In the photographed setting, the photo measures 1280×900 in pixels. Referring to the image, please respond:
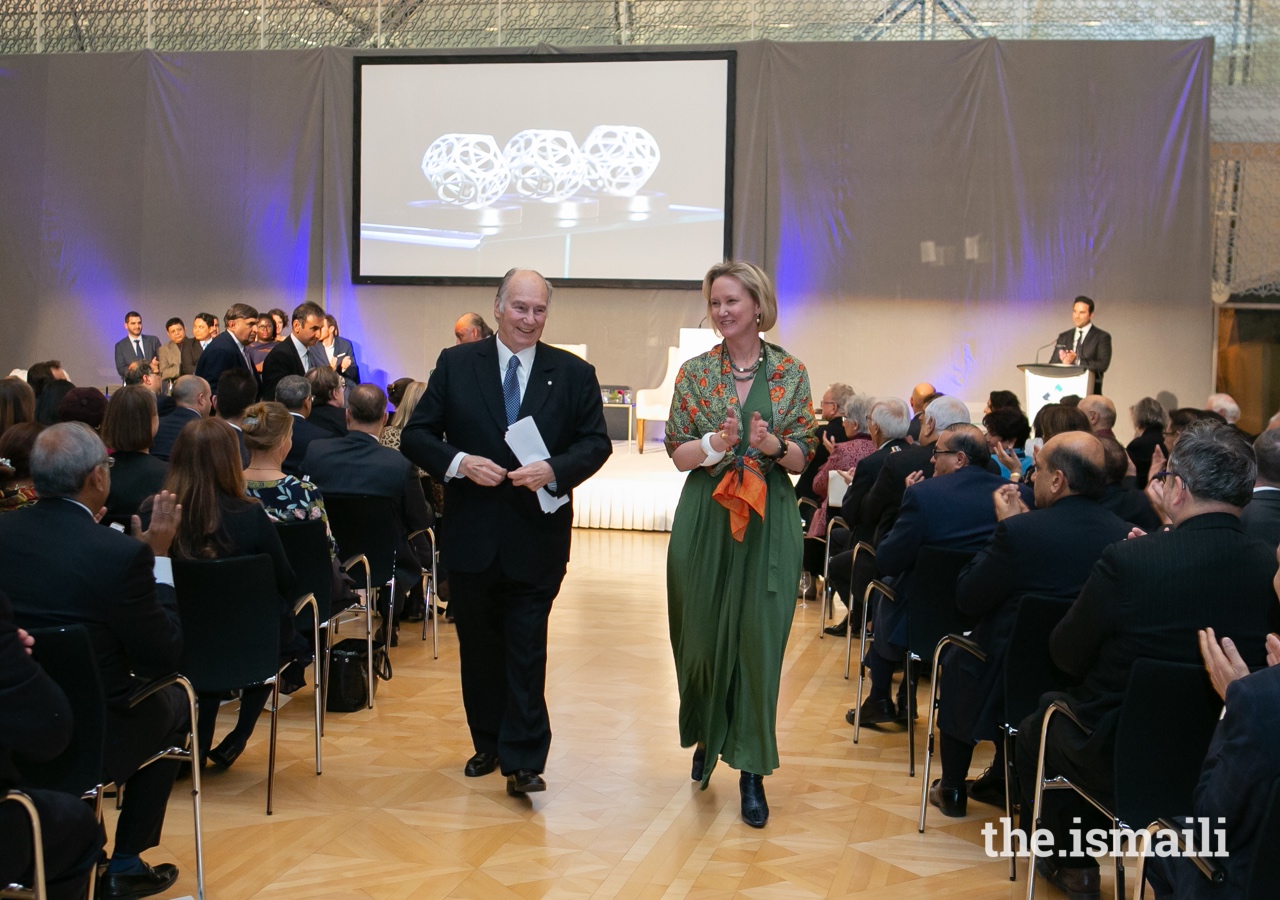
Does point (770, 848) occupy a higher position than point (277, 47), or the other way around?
point (277, 47)

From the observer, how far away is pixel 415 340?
45.6 feet

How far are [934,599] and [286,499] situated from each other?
7.75 ft

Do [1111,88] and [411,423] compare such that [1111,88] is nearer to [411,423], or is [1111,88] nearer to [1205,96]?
[1205,96]

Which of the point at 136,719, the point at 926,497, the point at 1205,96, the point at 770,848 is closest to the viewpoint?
the point at 136,719

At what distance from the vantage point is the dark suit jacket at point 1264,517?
3.36 meters

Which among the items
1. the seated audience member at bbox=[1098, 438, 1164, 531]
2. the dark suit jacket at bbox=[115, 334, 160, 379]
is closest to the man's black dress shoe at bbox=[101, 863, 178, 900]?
the seated audience member at bbox=[1098, 438, 1164, 531]

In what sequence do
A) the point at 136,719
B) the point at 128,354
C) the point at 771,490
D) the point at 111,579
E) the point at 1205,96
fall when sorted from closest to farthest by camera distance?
the point at 111,579, the point at 136,719, the point at 771,490, the point at 1205,96, the point at 128,354

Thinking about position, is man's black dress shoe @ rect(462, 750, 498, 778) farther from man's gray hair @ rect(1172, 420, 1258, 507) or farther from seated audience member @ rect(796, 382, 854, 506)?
seated audience member @ rect(796, 382, 854, 506)

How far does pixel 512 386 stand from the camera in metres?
4.10

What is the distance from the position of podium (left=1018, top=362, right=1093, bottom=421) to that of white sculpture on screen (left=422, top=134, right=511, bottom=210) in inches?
242

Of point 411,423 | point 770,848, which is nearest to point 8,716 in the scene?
point 411,423

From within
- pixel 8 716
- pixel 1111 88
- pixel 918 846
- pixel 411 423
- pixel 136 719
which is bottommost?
pixel 918 846

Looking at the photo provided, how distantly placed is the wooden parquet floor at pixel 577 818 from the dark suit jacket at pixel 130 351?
30.1 ft

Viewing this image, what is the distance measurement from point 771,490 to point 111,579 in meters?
2.05
